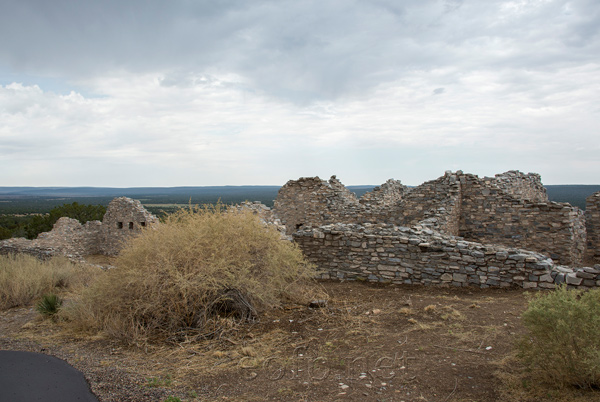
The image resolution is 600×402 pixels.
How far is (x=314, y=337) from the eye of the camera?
591 cm

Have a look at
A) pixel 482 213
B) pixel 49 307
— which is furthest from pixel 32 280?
pixel 482 213

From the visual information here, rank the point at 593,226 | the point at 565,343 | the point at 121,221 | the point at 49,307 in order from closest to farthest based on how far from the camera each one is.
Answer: the point at 565,343 → the point at 49,307 → the point at 593,226 → the point at 121,221

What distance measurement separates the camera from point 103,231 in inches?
832

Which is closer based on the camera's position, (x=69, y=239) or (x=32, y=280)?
(x=32, y=280)

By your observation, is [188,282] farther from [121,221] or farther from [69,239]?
[69,239]

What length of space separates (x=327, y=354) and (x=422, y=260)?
3981 mm

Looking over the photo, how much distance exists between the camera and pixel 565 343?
3.81 meters

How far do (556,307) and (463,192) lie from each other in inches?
366

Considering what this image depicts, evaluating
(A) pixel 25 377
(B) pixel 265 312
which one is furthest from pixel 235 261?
(A) pixel 25 377

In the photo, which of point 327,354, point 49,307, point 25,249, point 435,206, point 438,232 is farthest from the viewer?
point 25,249

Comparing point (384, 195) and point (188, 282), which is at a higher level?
point (384, 195)

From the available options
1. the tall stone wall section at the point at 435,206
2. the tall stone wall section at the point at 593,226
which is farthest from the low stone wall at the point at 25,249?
the tall stone wall section at the point at 593,226

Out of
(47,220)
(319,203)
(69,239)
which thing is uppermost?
(319,203)

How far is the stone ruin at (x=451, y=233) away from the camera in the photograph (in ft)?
25.8
